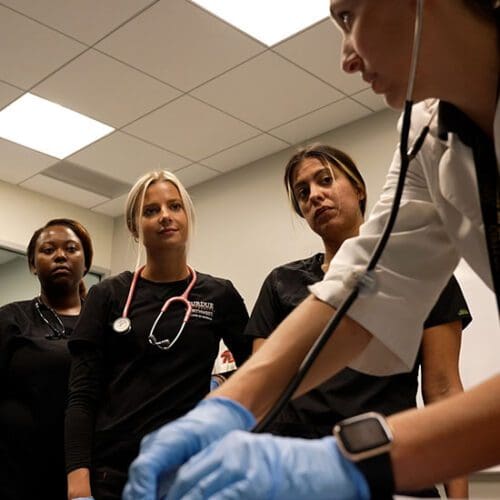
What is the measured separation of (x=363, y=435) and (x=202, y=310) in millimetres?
1194

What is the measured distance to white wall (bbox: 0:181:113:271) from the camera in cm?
455

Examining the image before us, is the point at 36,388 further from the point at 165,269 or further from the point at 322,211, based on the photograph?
the point at 322,211

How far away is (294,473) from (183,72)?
2839mm

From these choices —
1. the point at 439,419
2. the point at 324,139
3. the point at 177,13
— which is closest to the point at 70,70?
the point at 177,13

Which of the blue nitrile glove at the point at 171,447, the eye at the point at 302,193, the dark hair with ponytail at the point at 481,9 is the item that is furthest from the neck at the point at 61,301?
the dark hair with ponytail at the point at 481,9


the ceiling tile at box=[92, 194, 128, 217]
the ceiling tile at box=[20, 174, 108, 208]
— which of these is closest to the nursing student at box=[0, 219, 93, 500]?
the ceiling tile at box=[20, 174, 108, 208]

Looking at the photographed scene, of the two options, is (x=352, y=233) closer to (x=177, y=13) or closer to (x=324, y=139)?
(x=177, y=13)

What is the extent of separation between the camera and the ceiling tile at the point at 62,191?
14.8ft

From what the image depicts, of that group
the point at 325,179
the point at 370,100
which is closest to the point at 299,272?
the point at 325,179

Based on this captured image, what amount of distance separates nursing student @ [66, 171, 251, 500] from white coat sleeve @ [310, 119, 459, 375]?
0.76m

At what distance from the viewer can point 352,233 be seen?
71.7 inches

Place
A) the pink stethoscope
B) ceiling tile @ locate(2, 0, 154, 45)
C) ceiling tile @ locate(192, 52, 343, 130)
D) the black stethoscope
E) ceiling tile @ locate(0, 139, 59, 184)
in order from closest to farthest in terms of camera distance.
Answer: the black stethoscope, the pink stethoscope, ceiling tile @ locate(2, 0, 154, 45), ceiling tile @ locate(192, 52, 343, 130), ceiling tile @ locate(0, 139, 59, 184)

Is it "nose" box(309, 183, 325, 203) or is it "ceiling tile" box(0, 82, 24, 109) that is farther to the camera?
"ceiling tile" box(0, 82, 24, 109)

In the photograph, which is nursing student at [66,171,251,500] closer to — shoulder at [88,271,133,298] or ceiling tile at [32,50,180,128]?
shoulder at [88,271,133,298]
